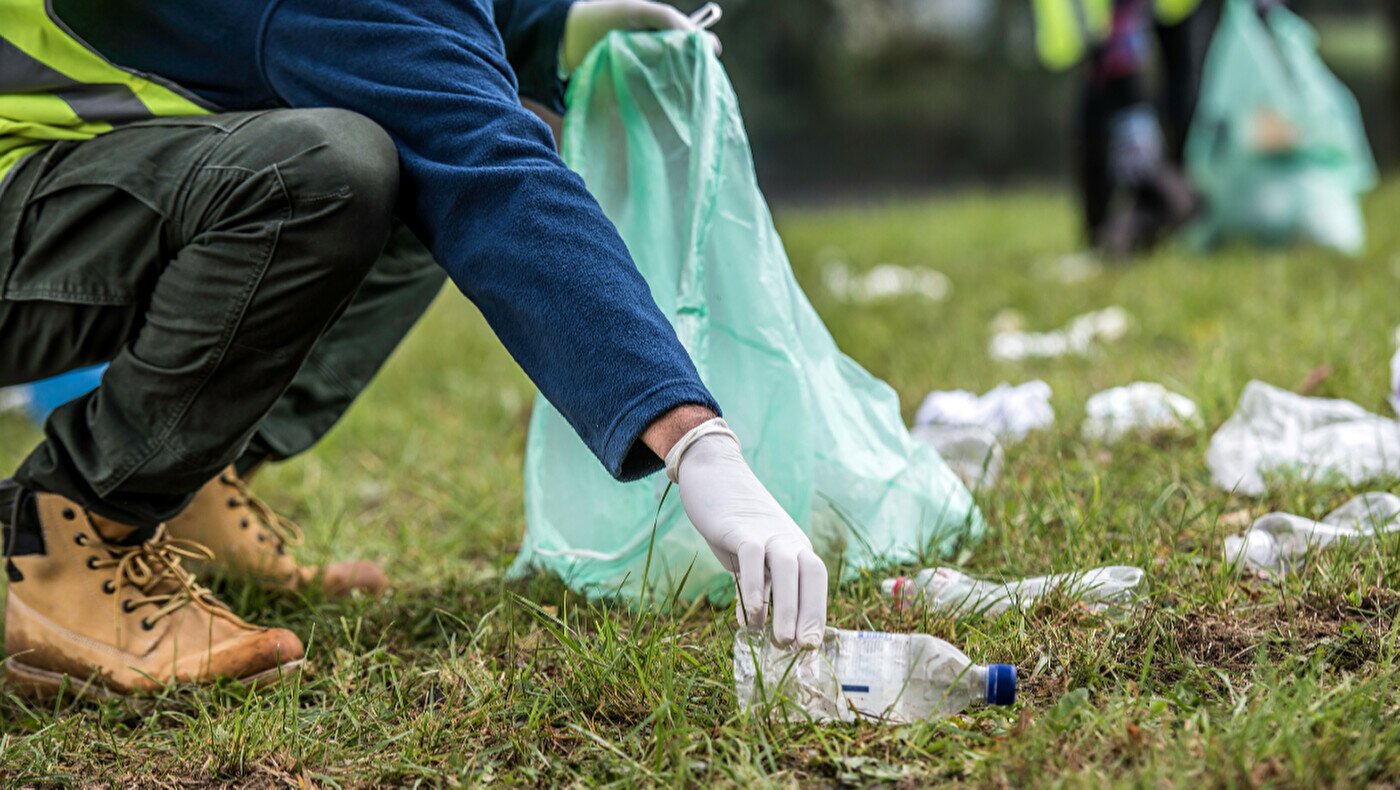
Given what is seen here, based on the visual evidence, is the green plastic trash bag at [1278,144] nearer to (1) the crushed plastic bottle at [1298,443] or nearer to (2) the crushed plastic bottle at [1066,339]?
(2) the crushed plastic bottle at [1066,339]

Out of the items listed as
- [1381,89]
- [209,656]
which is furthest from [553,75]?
[1381,89]

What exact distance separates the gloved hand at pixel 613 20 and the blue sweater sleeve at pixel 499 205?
295mm

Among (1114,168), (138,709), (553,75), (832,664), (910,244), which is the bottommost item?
(910,244)

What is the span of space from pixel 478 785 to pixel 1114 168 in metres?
3.73

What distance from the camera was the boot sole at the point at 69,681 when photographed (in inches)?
59.3

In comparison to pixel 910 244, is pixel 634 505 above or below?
above

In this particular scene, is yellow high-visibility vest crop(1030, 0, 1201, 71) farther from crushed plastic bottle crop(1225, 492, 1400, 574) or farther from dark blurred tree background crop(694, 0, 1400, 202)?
dark blurred tree background crop(694, 0, 1400, 202)

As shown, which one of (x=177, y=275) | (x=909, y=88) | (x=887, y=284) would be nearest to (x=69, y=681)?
(x=177, y=275)

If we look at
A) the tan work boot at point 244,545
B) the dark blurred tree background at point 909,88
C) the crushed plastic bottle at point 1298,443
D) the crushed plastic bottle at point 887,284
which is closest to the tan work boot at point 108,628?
the tan work boot at point 244,545

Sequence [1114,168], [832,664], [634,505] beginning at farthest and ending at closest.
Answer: [1114,168], [634,505], [832,664]

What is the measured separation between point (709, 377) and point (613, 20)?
1.60 feet

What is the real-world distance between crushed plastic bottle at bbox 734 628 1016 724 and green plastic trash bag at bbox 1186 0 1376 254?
3.24 meters

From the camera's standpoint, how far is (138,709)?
58.8 inches

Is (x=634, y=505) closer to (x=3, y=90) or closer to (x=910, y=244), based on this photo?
(x=3, y=90)
